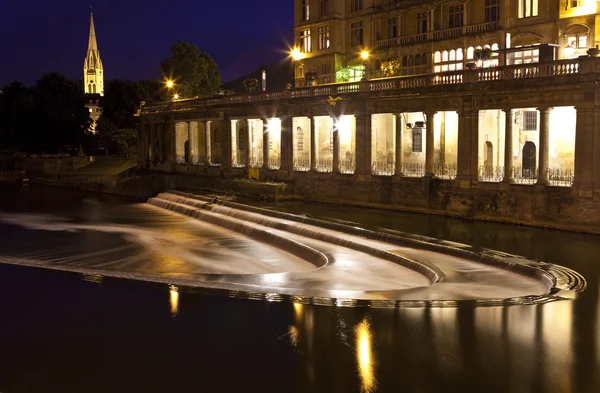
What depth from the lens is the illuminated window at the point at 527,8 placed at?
41.7 metres

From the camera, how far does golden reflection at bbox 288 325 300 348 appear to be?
15232 mm

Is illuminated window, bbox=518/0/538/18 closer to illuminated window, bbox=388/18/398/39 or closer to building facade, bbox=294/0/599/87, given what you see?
building facade, bbox=294/0/599/87

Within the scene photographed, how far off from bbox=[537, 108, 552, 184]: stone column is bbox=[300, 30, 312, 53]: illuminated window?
30.2 m

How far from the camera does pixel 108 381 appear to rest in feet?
43.2

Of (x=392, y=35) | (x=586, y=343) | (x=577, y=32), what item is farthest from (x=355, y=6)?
(x=586, y=343)

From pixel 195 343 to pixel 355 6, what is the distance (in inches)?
1766

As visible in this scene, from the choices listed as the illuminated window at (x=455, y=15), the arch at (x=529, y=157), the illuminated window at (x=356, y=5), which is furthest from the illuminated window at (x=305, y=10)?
the arch at (x=529, y=157)

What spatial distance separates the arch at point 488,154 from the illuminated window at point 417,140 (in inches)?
225

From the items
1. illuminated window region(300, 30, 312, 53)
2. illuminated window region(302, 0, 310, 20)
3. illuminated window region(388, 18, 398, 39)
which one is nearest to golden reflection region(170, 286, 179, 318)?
illuminated window region(388, 18, 398, 39)

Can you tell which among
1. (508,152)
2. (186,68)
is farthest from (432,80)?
(186,68)

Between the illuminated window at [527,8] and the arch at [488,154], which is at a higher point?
the illuminated window at [527,8]

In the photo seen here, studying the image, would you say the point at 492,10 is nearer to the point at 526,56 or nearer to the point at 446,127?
the point at 526,56

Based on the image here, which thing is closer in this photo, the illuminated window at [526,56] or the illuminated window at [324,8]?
the illuminated window at [526,56]

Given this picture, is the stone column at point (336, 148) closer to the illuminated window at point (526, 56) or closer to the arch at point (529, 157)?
the illuminated window at point (526, 56)
